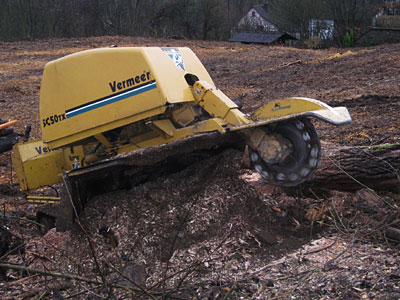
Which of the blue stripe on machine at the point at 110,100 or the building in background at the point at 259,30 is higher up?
the building in background at the point at 259,30

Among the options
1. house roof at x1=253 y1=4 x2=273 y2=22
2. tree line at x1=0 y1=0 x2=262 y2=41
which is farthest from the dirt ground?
house roof at x1=253 y1=4 x2=273 y2=22

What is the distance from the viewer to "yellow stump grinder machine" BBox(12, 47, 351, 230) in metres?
4.53

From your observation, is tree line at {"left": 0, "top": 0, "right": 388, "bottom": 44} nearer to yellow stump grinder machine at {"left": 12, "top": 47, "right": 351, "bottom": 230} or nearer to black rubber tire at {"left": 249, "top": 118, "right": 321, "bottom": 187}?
yellow stump grinder machine at {"left": 12, "top": 47, "right": 351, "bottom": 230}

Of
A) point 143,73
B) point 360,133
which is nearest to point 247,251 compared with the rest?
point 143,73

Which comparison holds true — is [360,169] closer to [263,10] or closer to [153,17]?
[153,17]

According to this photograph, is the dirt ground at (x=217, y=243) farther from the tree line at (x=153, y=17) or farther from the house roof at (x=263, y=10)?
the house roof at (x=263, y=10)

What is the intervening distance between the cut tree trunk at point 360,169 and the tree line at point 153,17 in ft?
84.3

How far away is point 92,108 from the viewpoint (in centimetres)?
530

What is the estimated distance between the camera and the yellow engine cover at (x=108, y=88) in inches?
197

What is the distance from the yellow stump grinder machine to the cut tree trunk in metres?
0.39

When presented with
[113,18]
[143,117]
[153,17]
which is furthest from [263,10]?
[143,117]

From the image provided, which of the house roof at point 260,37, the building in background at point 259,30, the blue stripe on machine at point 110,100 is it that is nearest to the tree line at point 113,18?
the building in background at point 259,30

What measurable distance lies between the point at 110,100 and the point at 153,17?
31026mm

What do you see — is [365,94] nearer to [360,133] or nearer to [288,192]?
[360,133]
